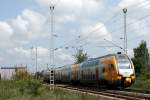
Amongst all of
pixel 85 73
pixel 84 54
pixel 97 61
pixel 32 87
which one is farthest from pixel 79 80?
pixel 84 54

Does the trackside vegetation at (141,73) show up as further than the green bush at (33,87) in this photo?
Yes

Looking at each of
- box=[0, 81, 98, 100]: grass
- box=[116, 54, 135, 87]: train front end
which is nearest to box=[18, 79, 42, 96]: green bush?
box=[0, 81, 98, 100]: grass

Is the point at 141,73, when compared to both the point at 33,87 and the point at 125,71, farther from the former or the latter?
the point at 33,87

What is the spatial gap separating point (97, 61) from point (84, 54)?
72907 millimetres

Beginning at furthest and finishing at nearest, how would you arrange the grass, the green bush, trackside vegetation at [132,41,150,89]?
trackside vegetation at [132,41,150,89] < the green bush < the grass

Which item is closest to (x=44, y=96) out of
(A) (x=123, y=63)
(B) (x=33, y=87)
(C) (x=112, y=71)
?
(B) (x=33, y=87)

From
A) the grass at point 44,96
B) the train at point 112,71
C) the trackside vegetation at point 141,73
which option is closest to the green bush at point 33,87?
the grass at point 44,96

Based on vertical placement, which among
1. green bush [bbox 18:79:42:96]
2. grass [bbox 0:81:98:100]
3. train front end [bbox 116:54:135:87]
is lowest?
grass [bbox 0:81:98:100]

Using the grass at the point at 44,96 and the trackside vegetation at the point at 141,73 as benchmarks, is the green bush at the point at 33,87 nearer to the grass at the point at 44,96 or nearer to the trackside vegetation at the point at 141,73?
the grass at the point at 44,96

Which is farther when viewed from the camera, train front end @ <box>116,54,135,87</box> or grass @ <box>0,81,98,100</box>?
train front end @ <box>116,54,135,87</box>

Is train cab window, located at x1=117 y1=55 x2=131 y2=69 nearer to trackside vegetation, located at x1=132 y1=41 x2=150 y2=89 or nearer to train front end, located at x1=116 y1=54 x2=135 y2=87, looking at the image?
train front end, located at x1=116 y1=54 x2=135 y2=87

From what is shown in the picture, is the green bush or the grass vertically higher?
the green bush

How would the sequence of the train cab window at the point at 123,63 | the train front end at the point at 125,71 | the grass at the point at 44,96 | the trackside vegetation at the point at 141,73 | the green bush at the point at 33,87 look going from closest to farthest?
the grass at the point at 44,96
the green bush at the point at 33,87
the train front end at the point at 125,71
the train cab window at the point at 123,63
the trackside vegetation at the point at 141,73

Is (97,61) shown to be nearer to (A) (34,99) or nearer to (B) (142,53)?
(A) (34,99)
